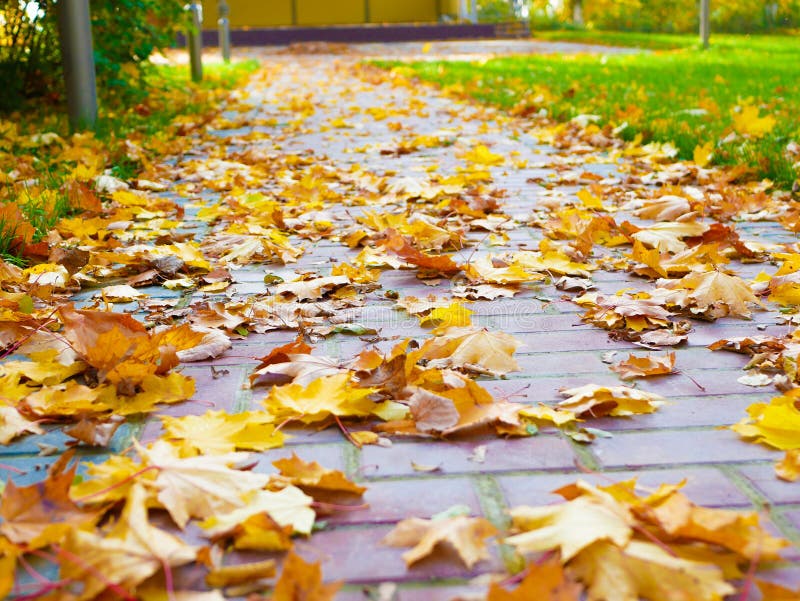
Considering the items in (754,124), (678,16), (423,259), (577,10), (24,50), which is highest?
(577,10)

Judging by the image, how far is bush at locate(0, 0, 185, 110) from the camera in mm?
6926

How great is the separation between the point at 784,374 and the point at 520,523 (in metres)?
0.96

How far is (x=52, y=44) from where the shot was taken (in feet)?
24.1

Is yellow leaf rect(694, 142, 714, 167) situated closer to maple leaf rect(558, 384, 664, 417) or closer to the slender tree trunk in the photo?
maple leaf rect(558, 384, 664, 417)

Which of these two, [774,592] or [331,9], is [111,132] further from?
[331,9]

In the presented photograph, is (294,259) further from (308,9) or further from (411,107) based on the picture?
(308,9)

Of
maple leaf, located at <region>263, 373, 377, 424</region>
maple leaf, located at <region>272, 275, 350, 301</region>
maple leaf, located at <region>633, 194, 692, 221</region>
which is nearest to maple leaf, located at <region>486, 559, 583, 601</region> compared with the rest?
maple leaf, located at <region>263, 373, 377, 424</region>

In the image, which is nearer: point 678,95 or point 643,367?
point 643,367

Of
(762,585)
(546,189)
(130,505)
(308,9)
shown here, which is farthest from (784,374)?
(308,9)

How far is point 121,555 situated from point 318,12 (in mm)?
30694

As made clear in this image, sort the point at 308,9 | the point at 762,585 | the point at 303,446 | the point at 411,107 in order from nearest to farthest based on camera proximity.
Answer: the point at 762,585 → the point at 303,446 → the point at 411,107 → the point at 308,9

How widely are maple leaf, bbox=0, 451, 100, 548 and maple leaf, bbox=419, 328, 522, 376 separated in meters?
0.90

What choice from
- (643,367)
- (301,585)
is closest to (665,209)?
(643,367)

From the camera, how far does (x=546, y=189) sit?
15.0 feet
